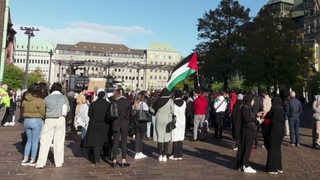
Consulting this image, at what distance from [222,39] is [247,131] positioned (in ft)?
121

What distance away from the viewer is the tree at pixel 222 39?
1635 inches

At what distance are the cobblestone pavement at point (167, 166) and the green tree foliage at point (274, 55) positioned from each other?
23.8m

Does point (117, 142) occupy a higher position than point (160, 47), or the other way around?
point (160, 47)

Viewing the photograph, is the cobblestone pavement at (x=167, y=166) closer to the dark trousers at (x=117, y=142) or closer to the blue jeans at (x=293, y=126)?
the dark trousers at (x=117, y=142)

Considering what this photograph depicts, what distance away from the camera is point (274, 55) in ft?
120

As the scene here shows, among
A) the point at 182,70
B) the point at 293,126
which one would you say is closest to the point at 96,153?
the point at 182,70

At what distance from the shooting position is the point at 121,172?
27.8 feet

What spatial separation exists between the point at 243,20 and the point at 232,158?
119ft

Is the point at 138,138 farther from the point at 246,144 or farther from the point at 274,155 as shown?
the point at 274,155

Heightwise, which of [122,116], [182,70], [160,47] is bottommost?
[122,116]

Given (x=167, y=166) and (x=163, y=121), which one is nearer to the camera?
(x=167, y=166)

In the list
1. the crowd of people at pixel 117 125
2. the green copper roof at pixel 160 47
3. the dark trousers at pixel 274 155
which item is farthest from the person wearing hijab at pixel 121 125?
the green copper roof at pixel 160 47

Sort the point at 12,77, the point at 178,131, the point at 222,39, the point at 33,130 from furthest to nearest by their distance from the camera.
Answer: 1. the point at 12,77
2. the point at 222,39
3. the point at 178,131
4. the point at 33,130

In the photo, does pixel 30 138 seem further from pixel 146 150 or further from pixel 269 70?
pixel 269 70
